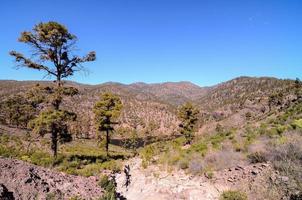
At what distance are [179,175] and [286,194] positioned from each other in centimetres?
473

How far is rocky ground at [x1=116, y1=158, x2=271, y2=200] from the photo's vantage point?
10805 mm

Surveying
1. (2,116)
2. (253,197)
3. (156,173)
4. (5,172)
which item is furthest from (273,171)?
(2,116)

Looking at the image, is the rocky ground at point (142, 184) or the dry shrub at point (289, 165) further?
the rocky ground at point (142, 184)

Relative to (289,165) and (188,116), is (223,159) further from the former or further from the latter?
(188,116)

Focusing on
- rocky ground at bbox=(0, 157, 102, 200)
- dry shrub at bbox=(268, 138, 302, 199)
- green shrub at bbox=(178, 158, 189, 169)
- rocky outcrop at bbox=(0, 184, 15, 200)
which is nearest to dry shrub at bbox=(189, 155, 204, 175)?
green shrub at bbox=(178, 158, 189, 169)

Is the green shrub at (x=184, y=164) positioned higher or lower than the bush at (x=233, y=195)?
higher

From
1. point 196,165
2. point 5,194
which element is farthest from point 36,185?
point 196,165

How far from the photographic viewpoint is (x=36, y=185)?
965 cm

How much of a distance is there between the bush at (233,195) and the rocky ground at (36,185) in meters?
4.78

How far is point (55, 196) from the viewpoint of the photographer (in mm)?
9602

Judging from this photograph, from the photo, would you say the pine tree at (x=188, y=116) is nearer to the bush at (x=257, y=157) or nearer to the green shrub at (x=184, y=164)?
the green shrub at (x=184, y=164)

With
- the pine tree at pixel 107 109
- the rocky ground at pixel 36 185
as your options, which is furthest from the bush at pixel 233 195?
the pine tree at pixel 107 109

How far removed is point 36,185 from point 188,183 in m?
5.88

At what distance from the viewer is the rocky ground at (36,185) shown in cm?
896
